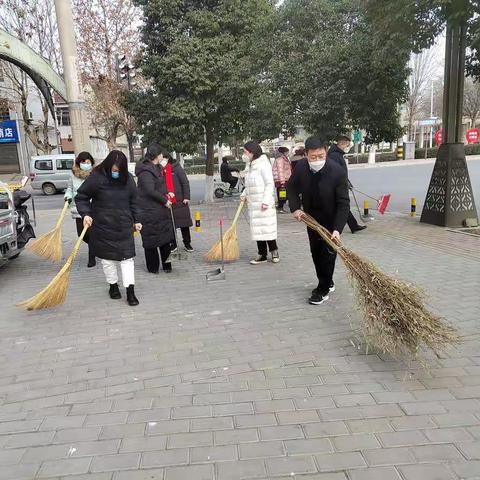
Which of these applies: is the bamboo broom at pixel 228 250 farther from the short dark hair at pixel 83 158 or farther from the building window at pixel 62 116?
the building window at pixel 62 116

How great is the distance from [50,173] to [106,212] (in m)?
19.5

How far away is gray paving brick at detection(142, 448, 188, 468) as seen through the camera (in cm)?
253

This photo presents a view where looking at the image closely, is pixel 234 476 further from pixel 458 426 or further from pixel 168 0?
pixel 168 0

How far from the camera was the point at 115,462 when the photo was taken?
2561 millimetres

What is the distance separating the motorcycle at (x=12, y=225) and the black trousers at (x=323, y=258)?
395 centimetres

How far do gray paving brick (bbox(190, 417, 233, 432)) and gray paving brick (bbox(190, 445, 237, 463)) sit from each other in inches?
7.4

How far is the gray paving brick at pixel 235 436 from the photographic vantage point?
2699 millimetres

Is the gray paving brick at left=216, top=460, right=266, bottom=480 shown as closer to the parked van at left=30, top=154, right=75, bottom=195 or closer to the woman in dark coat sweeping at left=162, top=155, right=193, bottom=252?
the woman in dark coat sweeping at left=162, top=155, right=193, bottom=252

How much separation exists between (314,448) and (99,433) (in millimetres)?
1251

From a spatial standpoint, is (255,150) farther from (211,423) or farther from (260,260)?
(211,423)

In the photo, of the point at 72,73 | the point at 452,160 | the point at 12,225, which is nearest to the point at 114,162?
the point at 12,225

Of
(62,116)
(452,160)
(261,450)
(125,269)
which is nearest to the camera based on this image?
(261,450)

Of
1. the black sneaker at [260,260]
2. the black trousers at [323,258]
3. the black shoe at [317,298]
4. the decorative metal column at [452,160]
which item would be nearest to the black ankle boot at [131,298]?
the black shoe at [317,298]

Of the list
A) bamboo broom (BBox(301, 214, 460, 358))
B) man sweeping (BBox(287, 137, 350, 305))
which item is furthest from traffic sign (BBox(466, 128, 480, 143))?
bamboo broom (BBox(301, 214, 460, 358))
